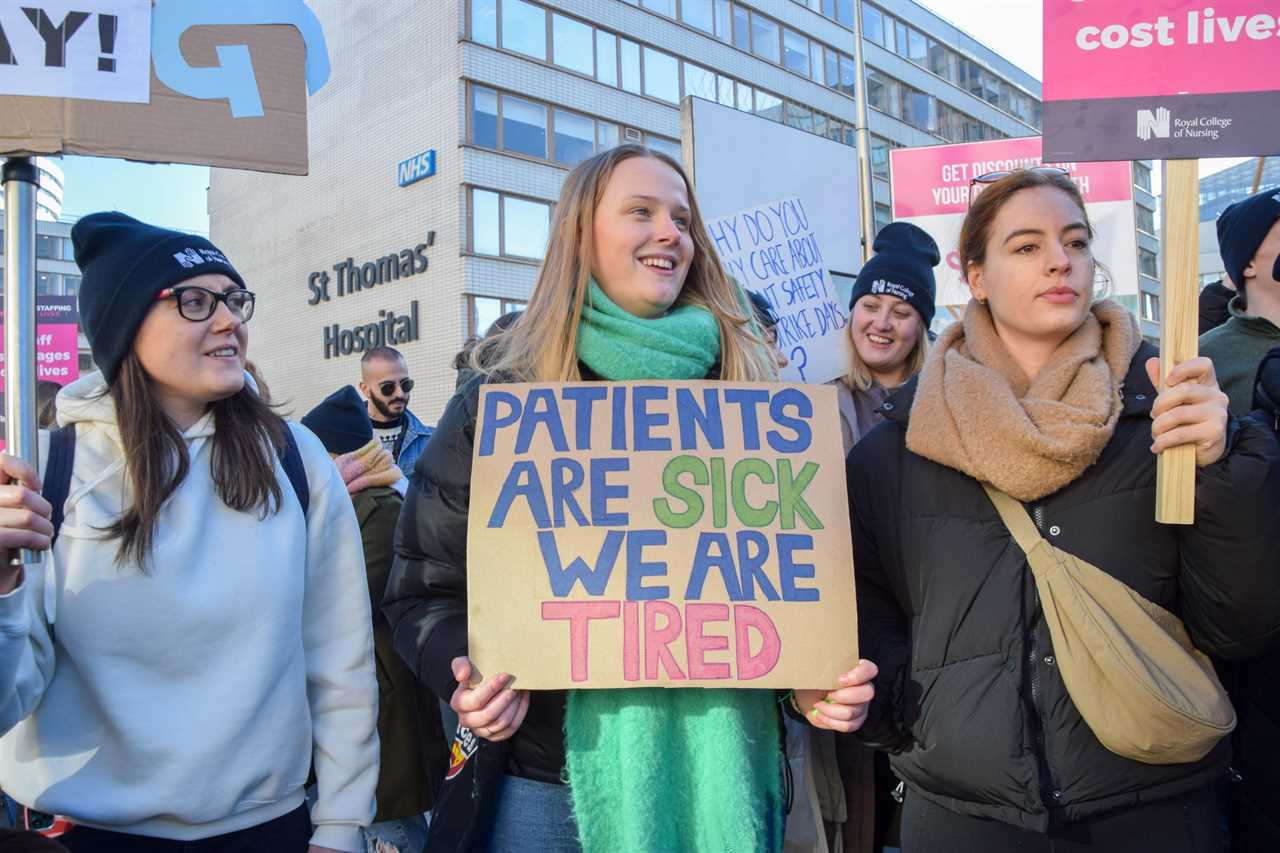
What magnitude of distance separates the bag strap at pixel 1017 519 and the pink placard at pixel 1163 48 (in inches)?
29.8

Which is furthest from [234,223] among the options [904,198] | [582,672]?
[582,672]

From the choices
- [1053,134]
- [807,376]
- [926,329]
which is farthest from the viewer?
[807,376]

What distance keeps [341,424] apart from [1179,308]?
119 inches

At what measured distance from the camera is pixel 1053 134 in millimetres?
1764

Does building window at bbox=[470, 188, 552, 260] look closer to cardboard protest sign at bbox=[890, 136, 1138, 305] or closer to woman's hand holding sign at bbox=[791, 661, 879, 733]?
cardboard protest sign at bbox=[890, 136, 1138, 305]

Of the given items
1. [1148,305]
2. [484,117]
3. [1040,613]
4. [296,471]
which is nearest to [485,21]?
[484,117]

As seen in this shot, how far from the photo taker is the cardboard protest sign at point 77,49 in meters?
1.77

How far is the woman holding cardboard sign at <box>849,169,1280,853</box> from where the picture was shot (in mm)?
1657

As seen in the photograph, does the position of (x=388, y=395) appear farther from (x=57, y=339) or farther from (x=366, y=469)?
(x=57, y=339)

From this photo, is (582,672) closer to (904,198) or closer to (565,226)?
(565,226)

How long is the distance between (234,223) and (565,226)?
105 feet

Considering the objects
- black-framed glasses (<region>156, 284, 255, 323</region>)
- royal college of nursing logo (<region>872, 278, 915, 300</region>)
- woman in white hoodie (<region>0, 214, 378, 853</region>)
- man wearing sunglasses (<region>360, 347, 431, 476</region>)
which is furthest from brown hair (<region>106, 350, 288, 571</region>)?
man wearing sunglasses (<region>360, 347, 431, 476</region>)

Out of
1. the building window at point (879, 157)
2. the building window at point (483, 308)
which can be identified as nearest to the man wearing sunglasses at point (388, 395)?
the building window at point (483, 308)

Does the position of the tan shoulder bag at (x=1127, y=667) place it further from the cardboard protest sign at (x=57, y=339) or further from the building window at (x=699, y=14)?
the building window at (x=699, y=14)
